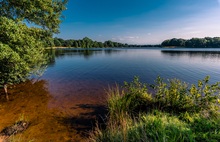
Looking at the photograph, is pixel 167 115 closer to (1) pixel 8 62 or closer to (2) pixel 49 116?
(2) pixel 49 116

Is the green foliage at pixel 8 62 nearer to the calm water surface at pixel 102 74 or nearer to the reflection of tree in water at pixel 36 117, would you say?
the reflection of tree in water at pixel 36 117

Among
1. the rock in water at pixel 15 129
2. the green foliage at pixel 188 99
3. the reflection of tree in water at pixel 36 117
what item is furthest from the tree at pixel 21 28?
the green foliage at pixel 188 99

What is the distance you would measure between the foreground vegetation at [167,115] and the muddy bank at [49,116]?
3.69 ft

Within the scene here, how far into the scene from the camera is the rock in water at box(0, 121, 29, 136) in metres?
5.36

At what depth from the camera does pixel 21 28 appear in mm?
7406

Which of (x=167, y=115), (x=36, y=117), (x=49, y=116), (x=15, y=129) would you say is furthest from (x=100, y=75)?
(x=167, y=115)

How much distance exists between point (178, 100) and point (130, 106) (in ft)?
8.71

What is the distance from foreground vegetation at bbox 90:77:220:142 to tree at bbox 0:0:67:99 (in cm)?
666

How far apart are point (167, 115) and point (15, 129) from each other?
7.47 m

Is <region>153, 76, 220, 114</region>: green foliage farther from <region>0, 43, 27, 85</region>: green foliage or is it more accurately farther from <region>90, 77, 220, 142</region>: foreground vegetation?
<region>0, 43, 27, 85</region>: green foliage

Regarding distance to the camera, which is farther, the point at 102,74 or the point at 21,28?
the point at 102,74

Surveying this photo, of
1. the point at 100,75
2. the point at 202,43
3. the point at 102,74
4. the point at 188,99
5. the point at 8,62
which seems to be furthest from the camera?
the point at 202,43

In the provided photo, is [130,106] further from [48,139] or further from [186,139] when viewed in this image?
[48,139]

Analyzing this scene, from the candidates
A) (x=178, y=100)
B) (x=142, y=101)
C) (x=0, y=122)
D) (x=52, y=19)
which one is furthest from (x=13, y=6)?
(x=178, y=100)
